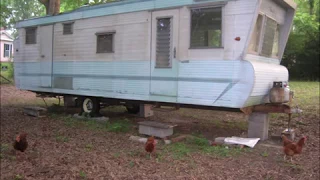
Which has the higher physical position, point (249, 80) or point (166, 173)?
point (249, 80)

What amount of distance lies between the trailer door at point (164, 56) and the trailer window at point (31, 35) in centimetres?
A: 471

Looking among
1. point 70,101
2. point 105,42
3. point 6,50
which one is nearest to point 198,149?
point 105,42

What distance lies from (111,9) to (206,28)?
110 inches

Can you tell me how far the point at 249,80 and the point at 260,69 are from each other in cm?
39

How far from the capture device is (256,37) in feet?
20.8

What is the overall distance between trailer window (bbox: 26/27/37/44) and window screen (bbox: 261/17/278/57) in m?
6.78

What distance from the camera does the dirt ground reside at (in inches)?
184

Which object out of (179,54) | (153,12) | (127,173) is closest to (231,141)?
(179,54)

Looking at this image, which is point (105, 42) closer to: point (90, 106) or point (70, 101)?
point (90, 106)

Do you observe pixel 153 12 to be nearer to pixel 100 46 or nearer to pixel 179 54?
Answer: pixel 179 54

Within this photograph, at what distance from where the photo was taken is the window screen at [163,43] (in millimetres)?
6883

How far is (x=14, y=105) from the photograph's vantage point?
1235 centimetres

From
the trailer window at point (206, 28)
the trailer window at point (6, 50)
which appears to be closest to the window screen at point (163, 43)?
the trailer window at point (206, 28)

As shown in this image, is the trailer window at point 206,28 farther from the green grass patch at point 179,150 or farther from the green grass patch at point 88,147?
the green grass patch at point 88,147
